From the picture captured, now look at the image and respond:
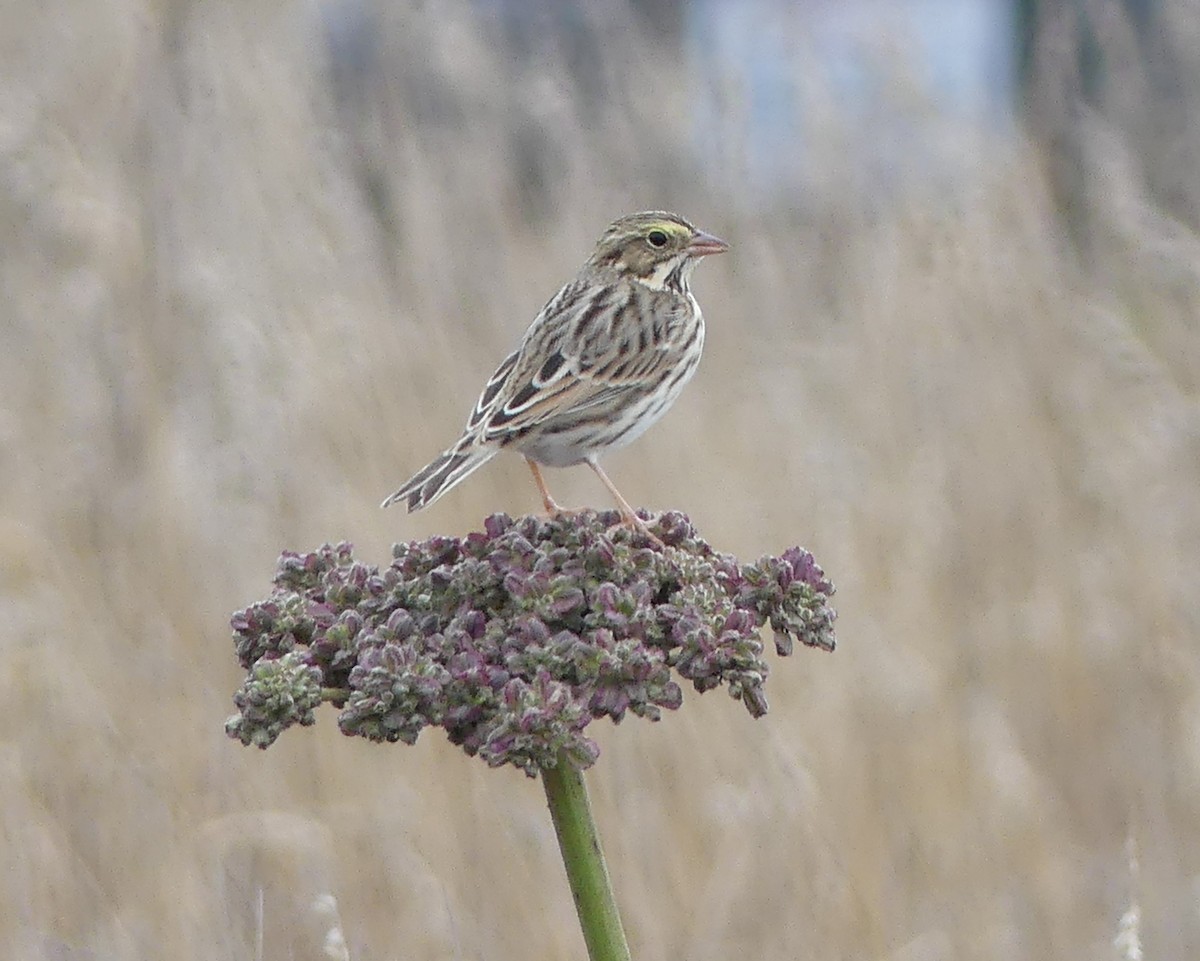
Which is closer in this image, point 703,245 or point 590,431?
point 590,431

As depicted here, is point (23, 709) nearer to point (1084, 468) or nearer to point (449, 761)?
point (449, 761)

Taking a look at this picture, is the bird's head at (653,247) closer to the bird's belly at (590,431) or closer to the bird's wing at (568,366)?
the bird's wing at (568,366)

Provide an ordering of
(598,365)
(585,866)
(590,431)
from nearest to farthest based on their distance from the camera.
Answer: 1. (585,866)
2. (590,431)
3. (598,365)

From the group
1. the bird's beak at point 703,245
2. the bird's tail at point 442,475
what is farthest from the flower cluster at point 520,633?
the bird's beak at point 703,245

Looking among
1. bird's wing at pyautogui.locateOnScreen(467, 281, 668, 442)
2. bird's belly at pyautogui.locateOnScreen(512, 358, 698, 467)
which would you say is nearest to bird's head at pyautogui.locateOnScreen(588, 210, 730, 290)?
bird's wing at pyautogui.locateOnScreen(467, 281, 668, 442)

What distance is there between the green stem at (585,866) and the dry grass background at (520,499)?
1773 millimetres

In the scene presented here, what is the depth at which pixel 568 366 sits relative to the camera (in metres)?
3.43

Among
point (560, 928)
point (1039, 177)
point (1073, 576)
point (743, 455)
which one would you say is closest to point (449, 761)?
point (560, 928)

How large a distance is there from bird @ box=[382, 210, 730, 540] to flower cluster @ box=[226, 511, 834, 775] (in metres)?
0.84

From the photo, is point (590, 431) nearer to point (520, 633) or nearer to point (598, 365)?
point (598, 365)

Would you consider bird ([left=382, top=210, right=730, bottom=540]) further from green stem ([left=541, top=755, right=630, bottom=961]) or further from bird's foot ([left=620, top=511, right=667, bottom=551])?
green stem ([left=541, top=755, right=630, bottom=961])

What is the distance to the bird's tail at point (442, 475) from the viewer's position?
2.92 m

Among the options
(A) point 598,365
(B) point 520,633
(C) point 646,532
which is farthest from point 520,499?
(B) point 520,633

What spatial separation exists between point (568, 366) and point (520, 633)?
5.35 feet
